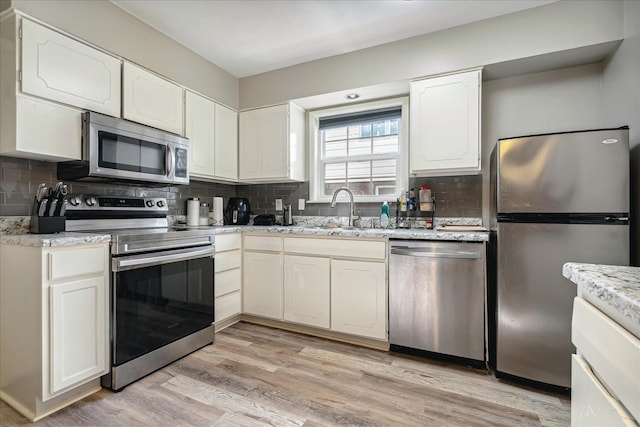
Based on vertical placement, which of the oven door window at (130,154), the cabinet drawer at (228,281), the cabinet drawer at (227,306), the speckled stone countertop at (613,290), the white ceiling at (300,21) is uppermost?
the white ceiling at (300,21)

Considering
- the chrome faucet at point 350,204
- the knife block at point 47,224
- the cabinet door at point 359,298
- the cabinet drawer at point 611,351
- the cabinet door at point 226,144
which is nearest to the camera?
the cabinet drawer at point 611,351

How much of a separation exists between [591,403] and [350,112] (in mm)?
2997

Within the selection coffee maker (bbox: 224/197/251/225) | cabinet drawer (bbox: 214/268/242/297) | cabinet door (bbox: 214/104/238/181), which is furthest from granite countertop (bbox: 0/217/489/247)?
cabinet door (bbox: 214/104/238/181)

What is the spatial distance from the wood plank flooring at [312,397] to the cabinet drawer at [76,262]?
744mm

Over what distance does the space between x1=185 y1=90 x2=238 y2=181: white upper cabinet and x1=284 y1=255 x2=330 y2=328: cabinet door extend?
119 cm

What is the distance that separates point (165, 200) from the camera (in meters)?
2.86

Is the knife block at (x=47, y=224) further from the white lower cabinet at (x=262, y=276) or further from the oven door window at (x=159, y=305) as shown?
the white lower cabinet at (x=262, y=276)

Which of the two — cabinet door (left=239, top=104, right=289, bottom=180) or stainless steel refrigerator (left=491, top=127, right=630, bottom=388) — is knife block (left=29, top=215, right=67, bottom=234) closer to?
cabinet door (left=239, top=104, right=289, bottom=180)

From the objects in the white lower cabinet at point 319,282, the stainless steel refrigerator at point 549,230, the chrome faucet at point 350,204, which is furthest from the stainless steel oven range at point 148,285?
the stainless steel refrigerator at point 549,230

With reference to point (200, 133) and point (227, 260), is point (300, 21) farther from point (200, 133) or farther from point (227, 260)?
point (227, 260)

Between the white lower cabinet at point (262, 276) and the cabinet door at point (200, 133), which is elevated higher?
the cabinet door at point (200, 133)

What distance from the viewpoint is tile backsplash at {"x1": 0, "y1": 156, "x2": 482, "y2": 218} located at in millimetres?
1982

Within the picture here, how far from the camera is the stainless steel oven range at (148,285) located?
1883 millimetres

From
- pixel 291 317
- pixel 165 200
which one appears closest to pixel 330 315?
pixel 291 317
